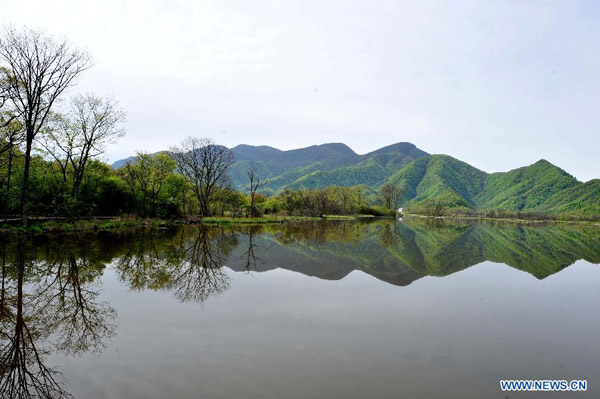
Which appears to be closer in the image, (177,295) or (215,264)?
(177,295)

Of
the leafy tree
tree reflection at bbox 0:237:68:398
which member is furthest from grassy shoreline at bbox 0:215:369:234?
tree reflection at bbox 0:237:68:398

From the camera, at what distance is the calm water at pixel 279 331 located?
4859 millimetres

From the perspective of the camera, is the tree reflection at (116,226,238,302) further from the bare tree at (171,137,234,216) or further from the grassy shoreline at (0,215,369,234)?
the bare tree at (171,137,234,216)

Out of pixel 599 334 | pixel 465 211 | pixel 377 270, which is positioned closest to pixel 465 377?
pixel 599 334

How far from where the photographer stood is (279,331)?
7.08 meters

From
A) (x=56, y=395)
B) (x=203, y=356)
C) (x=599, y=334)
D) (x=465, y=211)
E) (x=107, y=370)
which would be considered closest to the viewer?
(x=56, y=395)

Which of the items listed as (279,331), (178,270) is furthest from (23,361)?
(178,270)

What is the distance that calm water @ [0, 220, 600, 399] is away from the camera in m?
4.86

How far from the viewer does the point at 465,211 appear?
162 meters

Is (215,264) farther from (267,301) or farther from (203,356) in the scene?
(203,356)

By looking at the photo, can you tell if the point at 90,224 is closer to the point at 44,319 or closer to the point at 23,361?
the point at 44,319

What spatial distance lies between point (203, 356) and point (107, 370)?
4.89 feet

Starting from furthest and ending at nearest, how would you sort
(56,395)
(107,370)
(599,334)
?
1. (599,334)
2. (107,370)
3. (56,395)

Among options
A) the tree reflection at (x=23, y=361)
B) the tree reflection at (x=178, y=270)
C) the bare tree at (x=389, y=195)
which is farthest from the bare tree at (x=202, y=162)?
the bare tree at (x=389, y=195)
